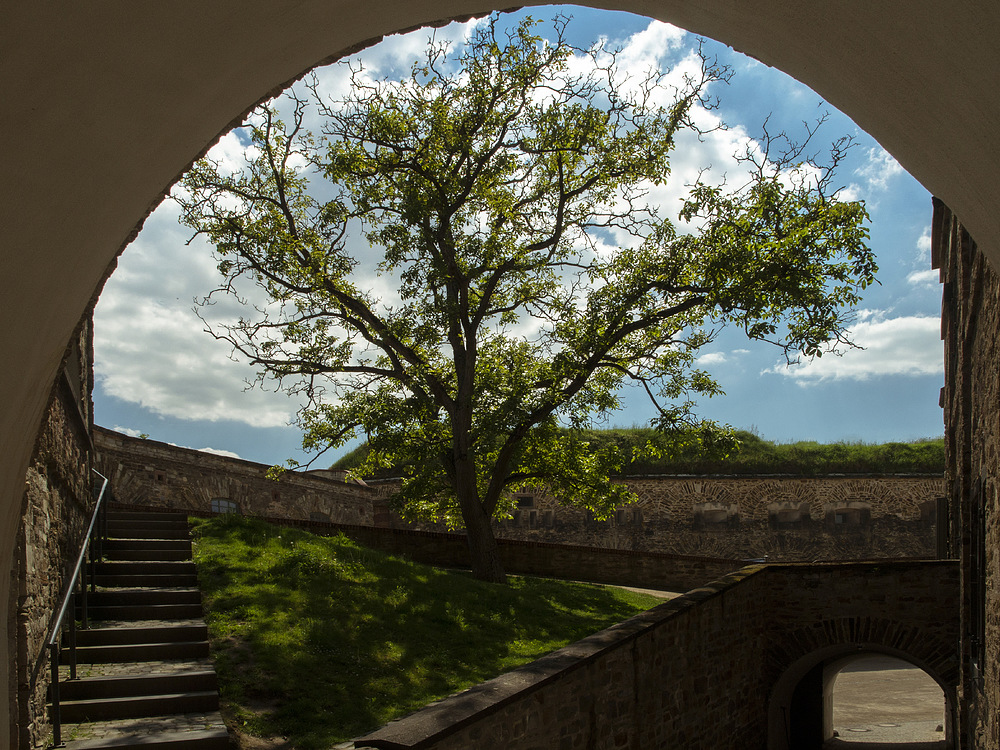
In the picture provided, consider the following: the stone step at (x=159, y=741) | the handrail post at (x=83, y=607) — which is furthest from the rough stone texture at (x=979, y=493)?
the handrail post at (x=83, y=607)

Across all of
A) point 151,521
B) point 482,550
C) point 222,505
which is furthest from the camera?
point 222,505

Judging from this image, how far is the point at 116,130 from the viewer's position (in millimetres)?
2135

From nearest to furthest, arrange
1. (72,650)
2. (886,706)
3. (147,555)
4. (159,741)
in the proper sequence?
(159,741), (72,650), (147,555), (886,706)

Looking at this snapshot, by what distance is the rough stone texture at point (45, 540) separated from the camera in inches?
205

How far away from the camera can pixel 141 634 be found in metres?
8.19

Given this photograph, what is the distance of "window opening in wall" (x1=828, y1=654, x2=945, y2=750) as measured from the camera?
16875 mm

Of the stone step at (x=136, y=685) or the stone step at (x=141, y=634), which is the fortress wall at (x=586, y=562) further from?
the stone step at (x=136, y=685)

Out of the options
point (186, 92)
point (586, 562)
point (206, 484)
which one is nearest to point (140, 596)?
point (186, 92)

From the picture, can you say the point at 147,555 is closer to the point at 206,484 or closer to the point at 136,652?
the point at 136,652

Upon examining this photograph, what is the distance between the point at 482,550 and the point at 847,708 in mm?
12072

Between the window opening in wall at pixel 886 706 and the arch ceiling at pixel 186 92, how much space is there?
53.8ft

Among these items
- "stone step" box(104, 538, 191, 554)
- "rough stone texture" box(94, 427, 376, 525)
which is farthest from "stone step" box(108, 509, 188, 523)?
"rough stone texture" box(94, 427, 376, 525)

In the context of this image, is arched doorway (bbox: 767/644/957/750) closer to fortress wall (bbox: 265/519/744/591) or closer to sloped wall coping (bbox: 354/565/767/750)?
fortress wall (bbox: 265/519/744/591)

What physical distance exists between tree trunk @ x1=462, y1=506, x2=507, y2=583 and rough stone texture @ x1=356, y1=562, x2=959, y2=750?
4520mm
